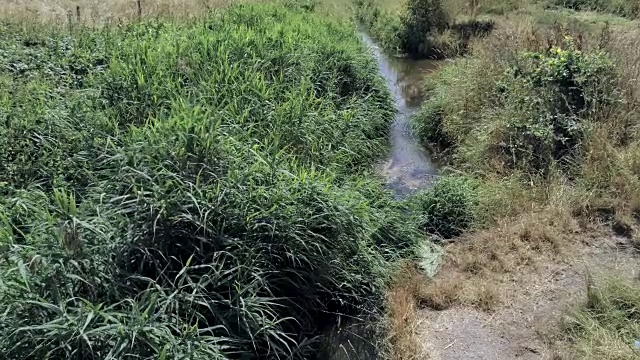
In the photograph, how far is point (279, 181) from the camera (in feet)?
14.5

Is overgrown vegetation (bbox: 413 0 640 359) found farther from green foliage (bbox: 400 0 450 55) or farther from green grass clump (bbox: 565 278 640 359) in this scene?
green foliage (bbox: 400 0 450 55)

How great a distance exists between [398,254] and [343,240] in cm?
84

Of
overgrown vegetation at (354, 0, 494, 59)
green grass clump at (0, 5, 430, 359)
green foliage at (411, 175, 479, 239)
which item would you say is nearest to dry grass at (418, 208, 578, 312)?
green foliage at (411, 175, 479, 239)

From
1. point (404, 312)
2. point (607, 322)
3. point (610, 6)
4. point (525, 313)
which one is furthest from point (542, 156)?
point (610, 6)

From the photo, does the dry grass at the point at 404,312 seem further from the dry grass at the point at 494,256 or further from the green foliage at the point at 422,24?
the green foliage at the point at 422,24

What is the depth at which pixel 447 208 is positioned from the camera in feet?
18.8

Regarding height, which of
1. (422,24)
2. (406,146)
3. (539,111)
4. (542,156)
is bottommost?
(406,146)

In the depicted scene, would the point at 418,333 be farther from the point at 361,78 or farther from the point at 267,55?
the point at 361,78

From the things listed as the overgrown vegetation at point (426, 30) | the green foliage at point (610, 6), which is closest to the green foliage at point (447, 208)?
the overgrown vegetation at point (426, 30)

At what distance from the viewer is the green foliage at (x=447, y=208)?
5.67 m

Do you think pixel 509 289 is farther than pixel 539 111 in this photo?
No

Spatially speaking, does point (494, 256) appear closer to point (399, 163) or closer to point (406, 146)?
point (399, 163)

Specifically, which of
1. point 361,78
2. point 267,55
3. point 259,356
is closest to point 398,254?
point 259,356

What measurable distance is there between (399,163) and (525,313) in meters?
3.84
